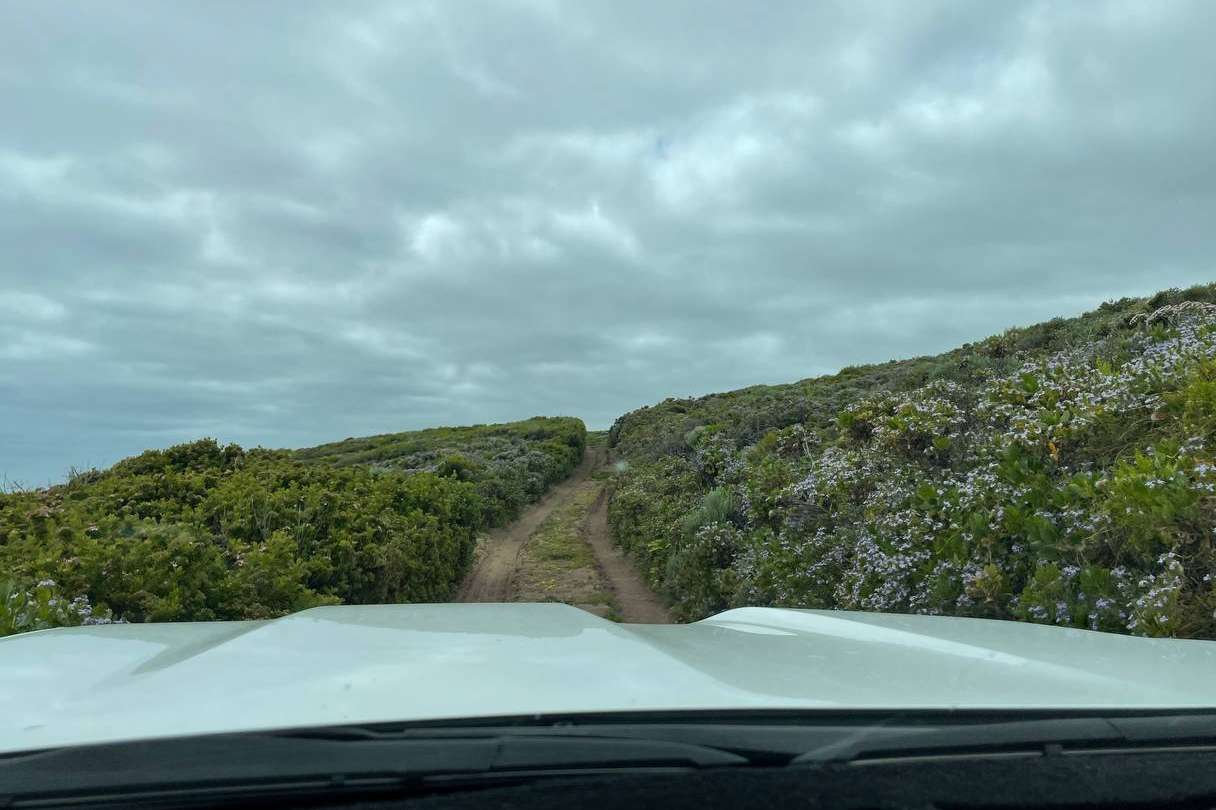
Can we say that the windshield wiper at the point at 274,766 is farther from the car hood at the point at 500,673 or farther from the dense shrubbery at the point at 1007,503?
the dense shrubbery at the point at 1007,503

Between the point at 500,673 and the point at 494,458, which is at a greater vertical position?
the point at 494,458

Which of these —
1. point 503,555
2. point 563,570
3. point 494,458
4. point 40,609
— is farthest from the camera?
point 494,458

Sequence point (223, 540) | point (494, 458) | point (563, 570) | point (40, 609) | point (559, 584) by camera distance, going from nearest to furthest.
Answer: point (40, 609) < point (223, 540) < point (559, 584) < point (563, 570) < point (494, 458)

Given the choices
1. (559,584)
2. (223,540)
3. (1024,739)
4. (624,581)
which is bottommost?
(624,581)

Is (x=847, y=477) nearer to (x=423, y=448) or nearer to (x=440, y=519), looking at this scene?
(x=440, y=519)

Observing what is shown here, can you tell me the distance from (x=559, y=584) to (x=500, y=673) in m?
11.7

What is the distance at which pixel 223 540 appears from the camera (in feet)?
29.0

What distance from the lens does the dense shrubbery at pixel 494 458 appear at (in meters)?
20.1

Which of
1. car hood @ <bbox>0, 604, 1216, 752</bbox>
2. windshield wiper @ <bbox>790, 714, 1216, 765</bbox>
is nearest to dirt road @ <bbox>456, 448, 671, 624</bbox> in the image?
car hood @ <bbox>0, 604, 1216, 752</bbox>

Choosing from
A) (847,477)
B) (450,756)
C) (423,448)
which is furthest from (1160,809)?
(423,448)

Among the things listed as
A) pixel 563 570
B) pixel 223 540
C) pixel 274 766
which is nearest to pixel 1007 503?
pixel 274 766

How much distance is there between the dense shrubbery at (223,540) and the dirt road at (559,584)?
1.81 ft

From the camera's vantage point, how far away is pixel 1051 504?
6387mm

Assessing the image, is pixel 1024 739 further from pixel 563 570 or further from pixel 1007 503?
pixel 563 570
